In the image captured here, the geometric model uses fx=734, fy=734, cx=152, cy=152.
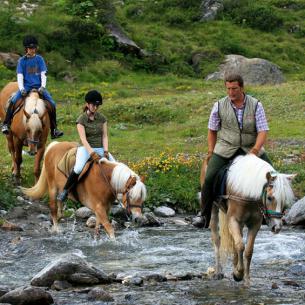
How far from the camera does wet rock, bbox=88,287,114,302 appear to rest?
336 inches

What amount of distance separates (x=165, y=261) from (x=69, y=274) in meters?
2.23

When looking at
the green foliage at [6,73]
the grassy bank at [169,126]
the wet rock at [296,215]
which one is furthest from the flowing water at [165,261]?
the green foliage at [6,73]

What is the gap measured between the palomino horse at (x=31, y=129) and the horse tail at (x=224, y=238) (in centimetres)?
689

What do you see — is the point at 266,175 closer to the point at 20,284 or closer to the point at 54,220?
the point at 20,284

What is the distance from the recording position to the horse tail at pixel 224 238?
10.1m

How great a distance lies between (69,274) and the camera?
31.0 ft

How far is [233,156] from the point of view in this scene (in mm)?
9938

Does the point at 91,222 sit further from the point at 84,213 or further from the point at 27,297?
the point at 27,297

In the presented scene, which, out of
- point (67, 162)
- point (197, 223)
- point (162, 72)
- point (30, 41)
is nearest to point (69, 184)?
point (67, 162)

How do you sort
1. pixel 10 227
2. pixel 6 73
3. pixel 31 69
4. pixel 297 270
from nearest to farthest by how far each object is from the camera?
pixel 297 270 < pixel 10 227 < pixel 31 69 < pixel 6 73

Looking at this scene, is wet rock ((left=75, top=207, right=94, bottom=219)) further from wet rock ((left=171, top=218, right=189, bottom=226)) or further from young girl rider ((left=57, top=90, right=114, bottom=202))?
young girl rider ((left=57, top=90, right=114, bottom=202))

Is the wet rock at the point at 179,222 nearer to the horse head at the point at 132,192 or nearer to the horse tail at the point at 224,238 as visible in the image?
the horse head at the point at 132,192

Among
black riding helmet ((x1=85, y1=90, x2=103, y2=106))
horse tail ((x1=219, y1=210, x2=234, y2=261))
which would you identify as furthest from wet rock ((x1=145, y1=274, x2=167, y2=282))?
black riding helmet ((x1=85, y1=90, x2=103, y2=106))

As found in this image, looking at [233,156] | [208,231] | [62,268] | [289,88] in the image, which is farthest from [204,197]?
[289,88]
